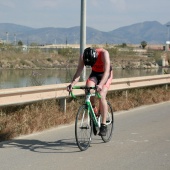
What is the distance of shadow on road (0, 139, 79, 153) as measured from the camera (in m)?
7.60

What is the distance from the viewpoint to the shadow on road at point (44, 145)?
24.9 feet

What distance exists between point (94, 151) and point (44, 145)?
95 centimetres

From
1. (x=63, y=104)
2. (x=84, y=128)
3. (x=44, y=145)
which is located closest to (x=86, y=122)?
(x=84, y=128)

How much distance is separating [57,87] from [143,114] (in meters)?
2.95

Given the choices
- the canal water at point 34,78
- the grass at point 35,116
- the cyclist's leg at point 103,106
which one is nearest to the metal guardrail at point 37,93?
the grass at point 35,116

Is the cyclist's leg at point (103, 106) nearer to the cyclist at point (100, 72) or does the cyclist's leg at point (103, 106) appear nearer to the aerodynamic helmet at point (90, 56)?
the cyclist at point (100, 72)

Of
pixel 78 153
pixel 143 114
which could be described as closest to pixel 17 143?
pixel 78 153

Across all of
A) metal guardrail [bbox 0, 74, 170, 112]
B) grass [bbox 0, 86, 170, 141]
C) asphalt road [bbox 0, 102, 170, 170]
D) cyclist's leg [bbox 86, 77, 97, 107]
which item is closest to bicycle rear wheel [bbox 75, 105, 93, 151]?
asphalt road [bbox 0, 102, 170, 170]

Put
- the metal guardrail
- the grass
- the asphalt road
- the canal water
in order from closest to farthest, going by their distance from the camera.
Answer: the asphalt road, the grass, the metal guardrail, the canal water

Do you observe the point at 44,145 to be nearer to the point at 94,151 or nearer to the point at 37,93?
the point at 94,151

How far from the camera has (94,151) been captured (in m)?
7.60

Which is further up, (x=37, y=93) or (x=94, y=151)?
(x=37, y=93)

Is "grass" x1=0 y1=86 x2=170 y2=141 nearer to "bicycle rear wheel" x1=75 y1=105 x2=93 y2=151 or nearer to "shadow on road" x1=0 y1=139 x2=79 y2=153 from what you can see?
"shadow on road" x1=0 y1=139 x2=79 y2=153

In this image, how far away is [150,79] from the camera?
15.8m
